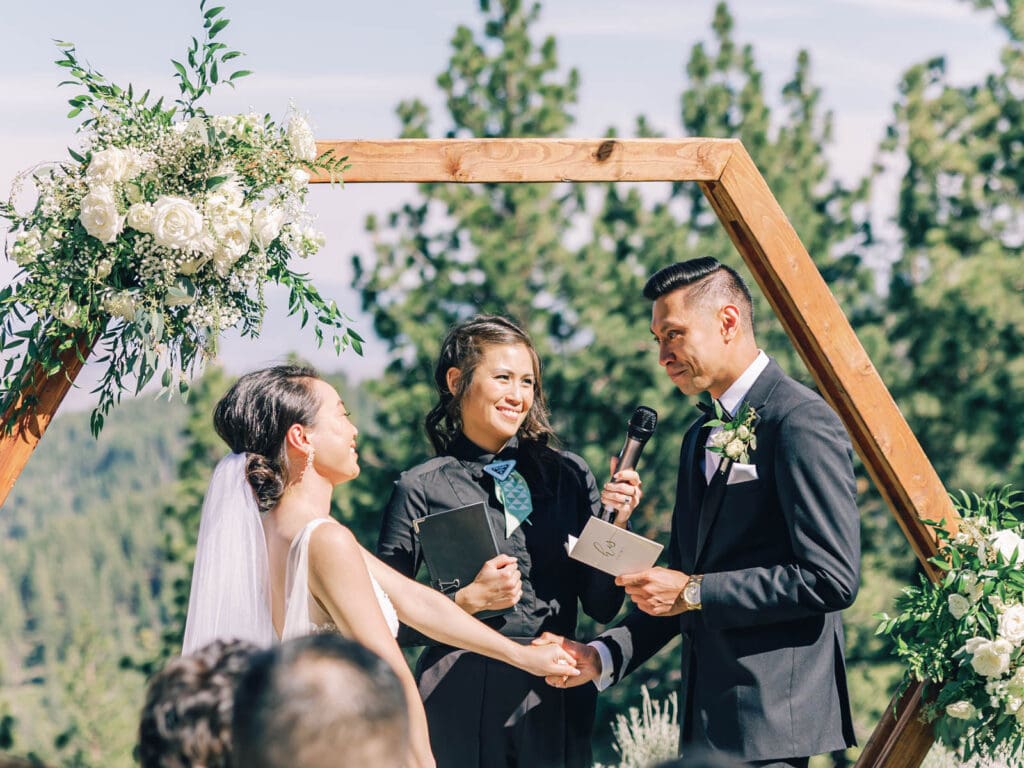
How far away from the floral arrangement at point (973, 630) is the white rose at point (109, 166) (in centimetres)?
300

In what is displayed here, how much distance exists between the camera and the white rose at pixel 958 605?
4695 millimetres

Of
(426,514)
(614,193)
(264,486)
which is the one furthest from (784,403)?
(614,193)

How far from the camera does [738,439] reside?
4.07m

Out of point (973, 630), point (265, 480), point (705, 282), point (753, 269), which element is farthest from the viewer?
point (753, 269)

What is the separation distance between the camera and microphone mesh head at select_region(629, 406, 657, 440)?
4.14m

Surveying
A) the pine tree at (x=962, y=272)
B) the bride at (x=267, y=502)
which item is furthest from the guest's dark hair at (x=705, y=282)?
the pine tree at (x=962, y=272)

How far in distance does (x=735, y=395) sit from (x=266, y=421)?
4.91 ft

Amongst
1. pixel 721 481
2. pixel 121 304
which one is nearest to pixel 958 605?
pixel 721 481

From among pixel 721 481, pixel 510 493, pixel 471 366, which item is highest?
pixel 471 366

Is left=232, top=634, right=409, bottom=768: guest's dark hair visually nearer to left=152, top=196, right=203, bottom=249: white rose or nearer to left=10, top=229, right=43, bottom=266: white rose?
left=152, top=196, right=203, bottom=249: white rose

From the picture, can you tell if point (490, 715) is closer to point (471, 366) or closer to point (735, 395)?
point (471, 366)

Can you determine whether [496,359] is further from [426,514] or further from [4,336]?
[4,336]

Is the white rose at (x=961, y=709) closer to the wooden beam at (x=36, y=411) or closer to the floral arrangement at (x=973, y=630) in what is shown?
the floral arrangement at (x=973, y=630)

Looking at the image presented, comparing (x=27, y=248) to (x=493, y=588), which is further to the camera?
(x=493, y=588)
